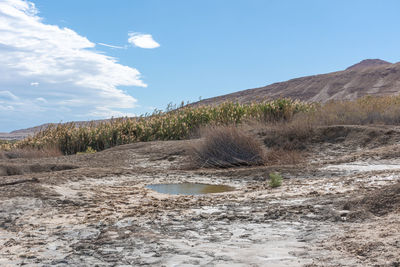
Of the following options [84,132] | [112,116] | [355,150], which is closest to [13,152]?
[84,132]

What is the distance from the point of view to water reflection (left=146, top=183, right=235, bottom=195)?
6.34 meters

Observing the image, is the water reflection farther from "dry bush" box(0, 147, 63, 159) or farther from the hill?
the hill

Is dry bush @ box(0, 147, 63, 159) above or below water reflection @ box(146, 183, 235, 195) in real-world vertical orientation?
above

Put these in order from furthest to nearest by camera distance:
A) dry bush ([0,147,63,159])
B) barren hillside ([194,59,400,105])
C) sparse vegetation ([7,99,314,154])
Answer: barren hillside ([194,59,400,105]) → sparse vegetation ([7,99,314,154]) → dry bush ([0,147,63,159])

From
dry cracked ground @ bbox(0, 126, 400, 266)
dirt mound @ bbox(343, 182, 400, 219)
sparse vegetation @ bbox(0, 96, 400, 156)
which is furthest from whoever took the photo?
sparse vegetation @ bbox(0, 96, 400, 156)

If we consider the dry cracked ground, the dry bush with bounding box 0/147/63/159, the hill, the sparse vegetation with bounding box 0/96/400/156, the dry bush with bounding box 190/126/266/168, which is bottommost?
the dry cracked ground

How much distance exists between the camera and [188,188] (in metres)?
6.77

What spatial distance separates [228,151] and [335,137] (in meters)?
3.53

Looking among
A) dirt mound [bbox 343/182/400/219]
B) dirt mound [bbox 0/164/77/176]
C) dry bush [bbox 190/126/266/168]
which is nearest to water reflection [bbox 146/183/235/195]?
dry bush [bbox 190/126/266/168]

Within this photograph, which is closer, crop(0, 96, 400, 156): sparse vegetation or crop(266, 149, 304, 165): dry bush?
crop(266, 149, 304, 165): dry bush

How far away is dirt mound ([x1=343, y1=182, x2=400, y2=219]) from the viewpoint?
145 inches

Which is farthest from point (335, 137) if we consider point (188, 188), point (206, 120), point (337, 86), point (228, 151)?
point (337, 86)

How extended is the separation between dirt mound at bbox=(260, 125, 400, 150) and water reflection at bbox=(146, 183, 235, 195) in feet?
13.6

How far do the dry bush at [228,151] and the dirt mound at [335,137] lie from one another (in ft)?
5.29
